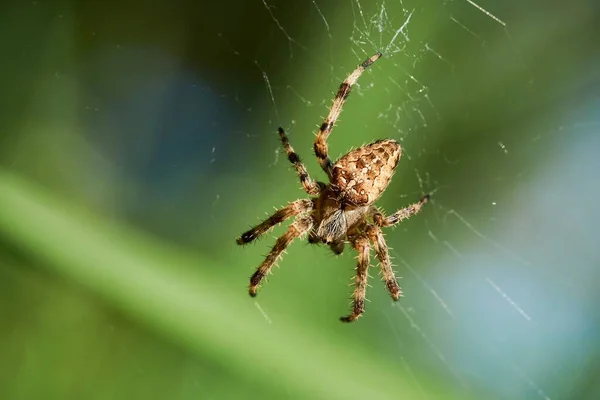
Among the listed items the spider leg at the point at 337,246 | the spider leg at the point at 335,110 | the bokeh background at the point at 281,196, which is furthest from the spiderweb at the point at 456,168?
the spider leg at the point at 337,246

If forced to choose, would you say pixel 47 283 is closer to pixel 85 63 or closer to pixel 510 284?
pixel 85 63

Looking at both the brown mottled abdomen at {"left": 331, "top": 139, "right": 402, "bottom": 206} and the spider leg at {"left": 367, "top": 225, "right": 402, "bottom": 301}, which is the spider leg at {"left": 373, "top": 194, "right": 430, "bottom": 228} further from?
the brown mottled abdomen at {"left": 331, "top": 139, "right": 402, "bottom": 206}

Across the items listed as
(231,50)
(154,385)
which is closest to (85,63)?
(231,50)

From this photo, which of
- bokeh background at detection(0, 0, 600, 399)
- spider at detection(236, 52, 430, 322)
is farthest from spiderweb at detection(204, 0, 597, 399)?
spider at detection(236, 52, 430, 322)

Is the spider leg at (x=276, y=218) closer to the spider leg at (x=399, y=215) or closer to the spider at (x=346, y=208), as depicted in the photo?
the spider at (x=346, y=208)

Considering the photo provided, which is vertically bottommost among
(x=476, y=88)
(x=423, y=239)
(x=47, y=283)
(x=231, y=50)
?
(x=47, y=283)

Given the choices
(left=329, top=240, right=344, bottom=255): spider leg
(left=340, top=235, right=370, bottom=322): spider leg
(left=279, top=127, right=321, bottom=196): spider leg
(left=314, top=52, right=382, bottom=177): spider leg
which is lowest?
(left=340, top=235, right=370, bottom=322): spider leg

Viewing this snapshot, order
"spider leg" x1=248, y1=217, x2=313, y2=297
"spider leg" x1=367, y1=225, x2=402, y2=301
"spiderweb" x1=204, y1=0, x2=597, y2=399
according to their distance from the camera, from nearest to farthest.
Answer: "spider leg" x1=248, y1=217, x2=313, y2=297 < "spider leg" x1=367, y1=225, x2=402, y2=301 < "spiderweb" x1=204, y1=0, x2=597, y2=399
